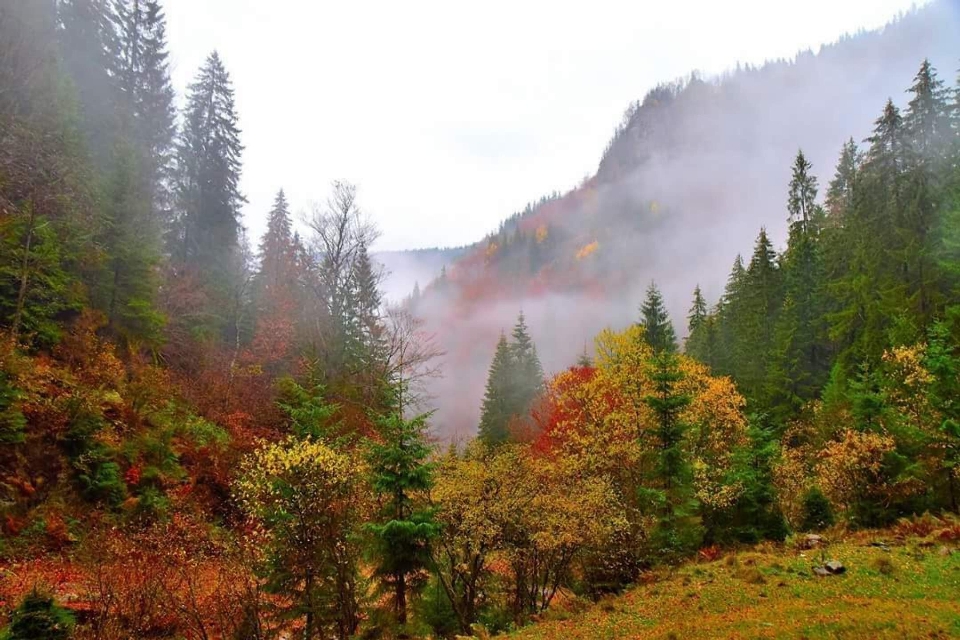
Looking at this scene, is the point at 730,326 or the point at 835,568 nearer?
the point at 835,568

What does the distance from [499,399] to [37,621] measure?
41461 mm

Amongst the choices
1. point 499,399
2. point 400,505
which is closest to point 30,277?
point 400,505

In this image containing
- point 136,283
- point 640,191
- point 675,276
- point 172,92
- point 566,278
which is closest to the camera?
point 136,283

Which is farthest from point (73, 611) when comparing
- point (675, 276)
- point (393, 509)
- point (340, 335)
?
point (675, 276)

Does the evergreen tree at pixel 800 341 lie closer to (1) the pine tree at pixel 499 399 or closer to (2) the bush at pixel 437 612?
(1) the pine tree at pixel 499 399

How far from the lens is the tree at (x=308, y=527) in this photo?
12273mm

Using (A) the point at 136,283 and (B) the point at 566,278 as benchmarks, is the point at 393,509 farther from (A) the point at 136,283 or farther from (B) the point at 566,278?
(B) the point at 566,278

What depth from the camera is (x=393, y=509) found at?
1527 centimetres

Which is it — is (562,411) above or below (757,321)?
below

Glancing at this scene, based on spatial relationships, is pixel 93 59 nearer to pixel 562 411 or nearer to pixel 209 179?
pixel 209 179

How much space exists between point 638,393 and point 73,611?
20954 millimetres

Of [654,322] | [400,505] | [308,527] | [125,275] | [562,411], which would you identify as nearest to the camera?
[308,527]

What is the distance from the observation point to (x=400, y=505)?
1533cm

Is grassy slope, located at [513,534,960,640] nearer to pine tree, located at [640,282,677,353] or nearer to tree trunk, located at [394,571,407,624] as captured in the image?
tree trunk, located at [394,571,407,624]
